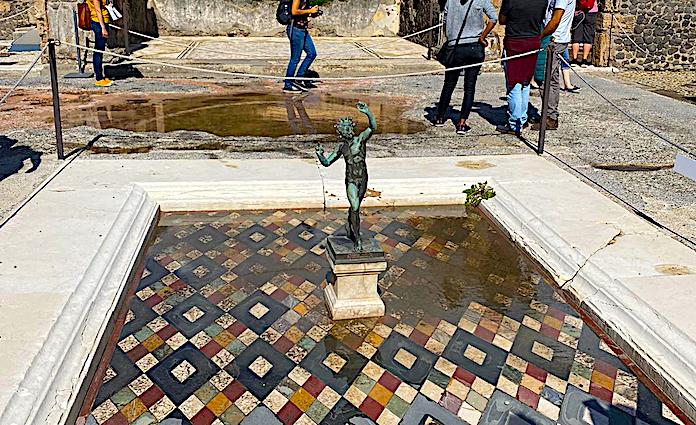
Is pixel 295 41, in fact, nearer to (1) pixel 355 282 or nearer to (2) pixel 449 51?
(2) pixel 449 51

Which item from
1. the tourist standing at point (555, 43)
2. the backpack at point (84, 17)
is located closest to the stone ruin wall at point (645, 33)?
the tourist standing at point (555, 43)

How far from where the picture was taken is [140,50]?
12562 mm

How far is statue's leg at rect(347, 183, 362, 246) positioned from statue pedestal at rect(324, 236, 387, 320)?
9 cm

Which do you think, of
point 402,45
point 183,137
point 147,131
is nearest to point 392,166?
point 183,137

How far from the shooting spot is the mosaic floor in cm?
258

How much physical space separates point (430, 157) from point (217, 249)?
2476 millimetres

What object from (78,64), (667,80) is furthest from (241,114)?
(667,80)

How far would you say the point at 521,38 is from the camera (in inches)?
256

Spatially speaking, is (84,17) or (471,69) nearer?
(471,69)

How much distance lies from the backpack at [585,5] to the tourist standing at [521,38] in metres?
6.08

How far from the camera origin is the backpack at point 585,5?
11.8m

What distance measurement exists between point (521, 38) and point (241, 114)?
322cm

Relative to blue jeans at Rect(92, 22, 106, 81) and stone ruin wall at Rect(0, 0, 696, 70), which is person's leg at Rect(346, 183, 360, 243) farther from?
stone ruin wall at Rect(0, 0, 696, 70)

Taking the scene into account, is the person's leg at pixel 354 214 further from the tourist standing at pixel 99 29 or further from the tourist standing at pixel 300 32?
the tourist standing at pixel 99 29
